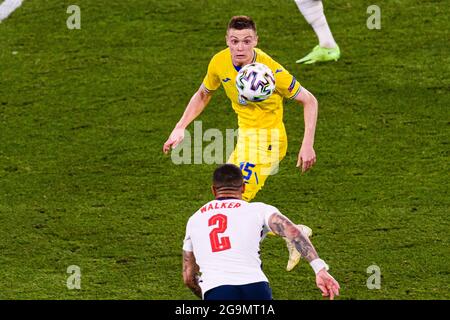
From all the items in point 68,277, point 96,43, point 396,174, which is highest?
point 96,43

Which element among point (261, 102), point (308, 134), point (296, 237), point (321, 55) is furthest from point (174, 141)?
point (321, 55)

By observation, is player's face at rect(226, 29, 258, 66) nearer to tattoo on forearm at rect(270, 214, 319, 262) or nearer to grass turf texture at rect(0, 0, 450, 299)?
grass turf texture at rect(0, 0, 450, 299)

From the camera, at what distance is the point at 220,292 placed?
812cm

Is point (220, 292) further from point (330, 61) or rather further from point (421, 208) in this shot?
point (330, 61)

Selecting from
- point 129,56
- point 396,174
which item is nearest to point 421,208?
point 396,174

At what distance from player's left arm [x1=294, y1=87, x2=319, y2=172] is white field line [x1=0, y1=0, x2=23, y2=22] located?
25.4 feet

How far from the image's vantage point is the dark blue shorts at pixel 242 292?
810 centimetres

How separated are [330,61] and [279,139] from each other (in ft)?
17.0

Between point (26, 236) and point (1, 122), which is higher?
point (1, 122)

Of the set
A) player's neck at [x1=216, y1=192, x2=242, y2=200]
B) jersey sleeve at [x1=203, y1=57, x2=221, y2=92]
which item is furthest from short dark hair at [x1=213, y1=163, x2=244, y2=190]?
jersey sleeve at [x1=203, y1=57, x2=221, y2=92]

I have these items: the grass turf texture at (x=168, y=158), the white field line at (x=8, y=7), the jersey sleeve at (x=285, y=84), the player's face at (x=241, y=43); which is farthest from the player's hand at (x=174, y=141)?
the white field line at (x=8, y=7)

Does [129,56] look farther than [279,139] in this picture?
Yes

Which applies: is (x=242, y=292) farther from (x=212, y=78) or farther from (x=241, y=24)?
(x=212, y=78)

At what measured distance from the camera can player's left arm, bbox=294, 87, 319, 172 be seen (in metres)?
10.2
